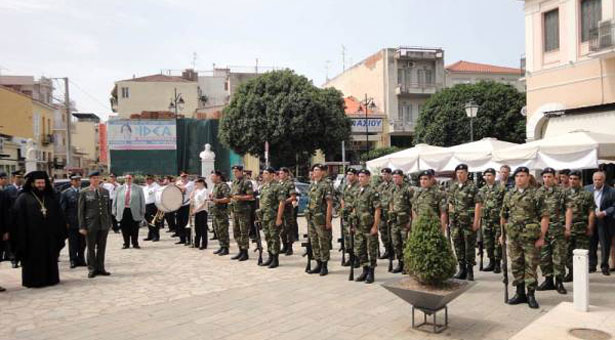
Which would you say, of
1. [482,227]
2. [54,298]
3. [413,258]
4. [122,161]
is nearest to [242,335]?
[413,258]

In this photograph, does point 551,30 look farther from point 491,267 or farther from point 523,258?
point 523,258

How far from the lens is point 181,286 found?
8.31 meters

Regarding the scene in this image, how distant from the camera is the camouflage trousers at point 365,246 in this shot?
8.42m

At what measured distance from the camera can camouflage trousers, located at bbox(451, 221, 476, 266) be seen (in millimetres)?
8461

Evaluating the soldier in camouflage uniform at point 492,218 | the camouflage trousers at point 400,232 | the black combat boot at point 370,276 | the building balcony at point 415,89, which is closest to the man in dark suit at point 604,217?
the soldier in camouflage uniform at point 492,218

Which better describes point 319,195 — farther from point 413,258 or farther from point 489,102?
point 489,102

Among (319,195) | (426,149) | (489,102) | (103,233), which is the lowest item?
(103,233)

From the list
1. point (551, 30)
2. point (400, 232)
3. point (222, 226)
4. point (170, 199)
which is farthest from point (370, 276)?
point (551, 30)

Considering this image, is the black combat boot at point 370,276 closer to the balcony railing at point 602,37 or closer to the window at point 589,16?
the balcony railing at point 602,37

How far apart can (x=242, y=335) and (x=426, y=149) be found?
942 cm

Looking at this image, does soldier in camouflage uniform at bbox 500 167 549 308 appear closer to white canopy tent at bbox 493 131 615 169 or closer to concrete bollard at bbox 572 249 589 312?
concrete bollard at bbox 572 249 589 312

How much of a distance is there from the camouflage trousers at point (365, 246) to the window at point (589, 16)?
13.7 m

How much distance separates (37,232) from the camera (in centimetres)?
866

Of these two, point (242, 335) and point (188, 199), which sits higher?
point (188, 199)
